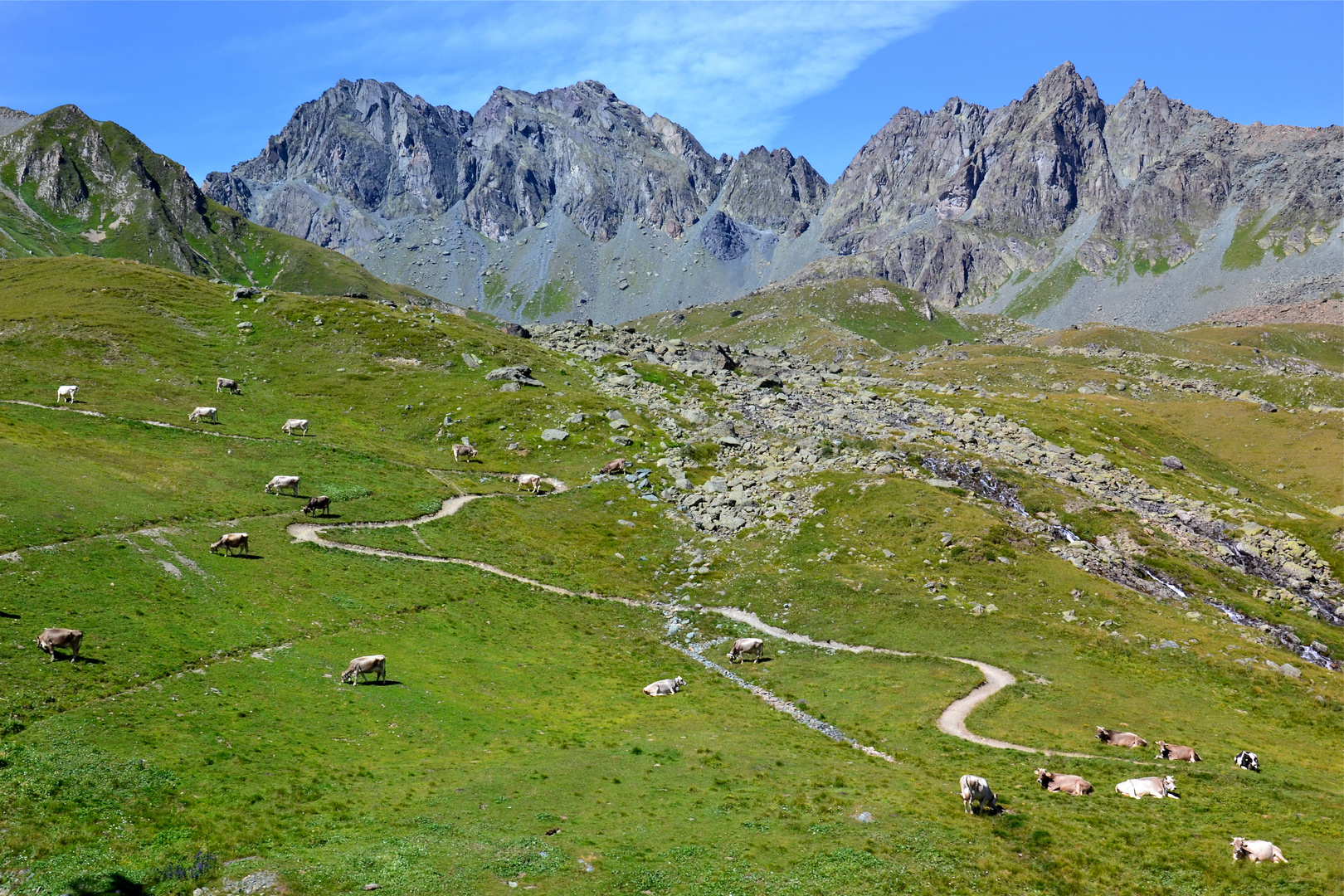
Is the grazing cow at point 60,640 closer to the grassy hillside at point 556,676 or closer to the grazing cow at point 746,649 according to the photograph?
the grassy hillside at point 556,676

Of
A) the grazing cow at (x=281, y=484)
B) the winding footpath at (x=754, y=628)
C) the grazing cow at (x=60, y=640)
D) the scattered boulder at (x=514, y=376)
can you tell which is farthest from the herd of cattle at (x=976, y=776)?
the scattered boulder at (x=514, y=376)

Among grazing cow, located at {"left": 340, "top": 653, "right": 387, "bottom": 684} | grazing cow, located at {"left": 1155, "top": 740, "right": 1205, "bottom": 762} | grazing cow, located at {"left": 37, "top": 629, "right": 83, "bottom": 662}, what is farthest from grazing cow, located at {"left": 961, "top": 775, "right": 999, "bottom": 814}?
grazing cow, located at {"left": 37, "top": 629, "right": 83, "bottom": 662}

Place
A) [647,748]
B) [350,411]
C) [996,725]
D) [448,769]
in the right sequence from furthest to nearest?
[350,411]
[996,725]
[647,748]
[448,769]

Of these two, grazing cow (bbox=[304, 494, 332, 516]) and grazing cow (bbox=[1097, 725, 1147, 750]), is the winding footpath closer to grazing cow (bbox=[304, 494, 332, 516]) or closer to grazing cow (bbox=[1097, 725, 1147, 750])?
grazing cow (bbox=[304, 494, 332, 516])

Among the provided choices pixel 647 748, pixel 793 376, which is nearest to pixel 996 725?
pixel 647 748

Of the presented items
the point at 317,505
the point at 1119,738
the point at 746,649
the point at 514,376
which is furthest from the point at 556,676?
the point at 514,376

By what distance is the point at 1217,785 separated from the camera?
113 ft

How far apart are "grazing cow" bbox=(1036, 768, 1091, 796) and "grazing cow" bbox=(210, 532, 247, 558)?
167ft

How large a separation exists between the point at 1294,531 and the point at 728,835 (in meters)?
96.4

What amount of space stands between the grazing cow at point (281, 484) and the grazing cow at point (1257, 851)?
230ft

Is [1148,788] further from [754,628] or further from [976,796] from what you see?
[754,628]

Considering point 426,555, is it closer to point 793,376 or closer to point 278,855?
point 278,855

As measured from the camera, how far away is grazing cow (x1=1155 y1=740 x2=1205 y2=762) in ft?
125

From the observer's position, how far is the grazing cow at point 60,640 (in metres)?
32.9
